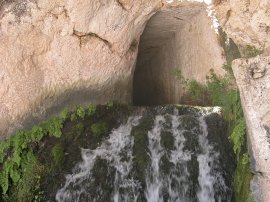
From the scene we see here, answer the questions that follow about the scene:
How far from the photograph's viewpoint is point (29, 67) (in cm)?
962

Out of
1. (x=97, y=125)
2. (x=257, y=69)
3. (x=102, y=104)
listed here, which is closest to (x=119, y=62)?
(x=102, y=104)

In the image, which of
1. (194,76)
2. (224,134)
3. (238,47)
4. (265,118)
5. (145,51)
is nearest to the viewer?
(265,118)

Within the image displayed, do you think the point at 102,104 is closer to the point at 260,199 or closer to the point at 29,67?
the point at 29,67

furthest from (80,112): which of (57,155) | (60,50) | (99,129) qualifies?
(60,50)

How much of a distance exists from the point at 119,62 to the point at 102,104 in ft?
4.36

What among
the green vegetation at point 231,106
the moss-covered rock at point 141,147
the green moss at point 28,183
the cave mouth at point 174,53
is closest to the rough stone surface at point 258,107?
the green vegetation at point 231,106

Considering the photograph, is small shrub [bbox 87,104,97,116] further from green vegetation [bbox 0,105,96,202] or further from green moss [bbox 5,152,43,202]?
green moss [bbox 5,152,43,202]

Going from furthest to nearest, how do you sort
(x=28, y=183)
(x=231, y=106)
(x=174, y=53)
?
(x=174, y=53)
(x=231, y=106)
(x=28, y=183)

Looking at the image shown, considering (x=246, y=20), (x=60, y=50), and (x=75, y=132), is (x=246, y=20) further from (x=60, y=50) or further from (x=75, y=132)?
(x=75, y=132)

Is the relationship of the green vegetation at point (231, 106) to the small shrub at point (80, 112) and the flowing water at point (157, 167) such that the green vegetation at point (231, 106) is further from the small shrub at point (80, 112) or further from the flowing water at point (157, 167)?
the small shrub at point (80, 112)

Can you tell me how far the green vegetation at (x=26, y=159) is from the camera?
8383 mm

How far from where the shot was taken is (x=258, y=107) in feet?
22.0

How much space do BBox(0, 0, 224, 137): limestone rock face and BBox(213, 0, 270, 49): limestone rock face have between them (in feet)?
4.36

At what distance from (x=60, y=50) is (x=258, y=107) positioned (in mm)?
5424
